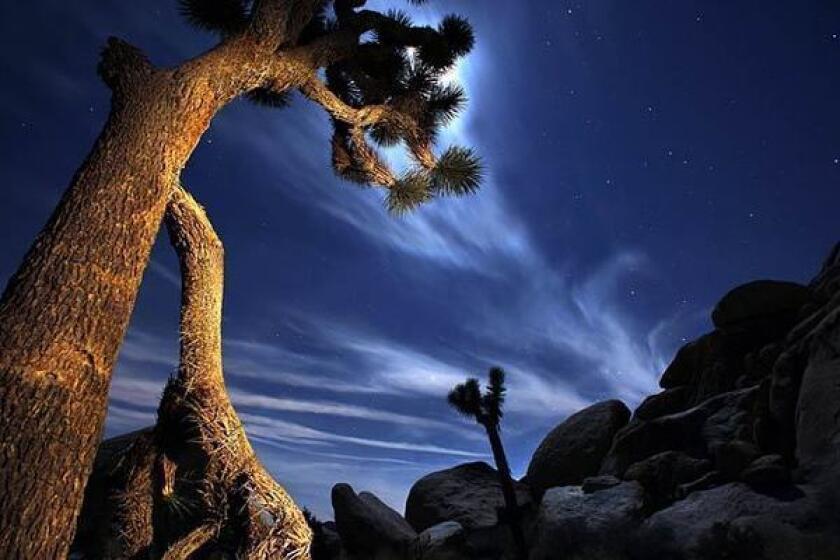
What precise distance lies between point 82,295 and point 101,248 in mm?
323

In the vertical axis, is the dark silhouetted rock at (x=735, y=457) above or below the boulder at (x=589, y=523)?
above

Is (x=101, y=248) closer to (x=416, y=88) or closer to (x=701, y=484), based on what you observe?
(x=416, y=88)

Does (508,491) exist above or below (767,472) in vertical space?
above

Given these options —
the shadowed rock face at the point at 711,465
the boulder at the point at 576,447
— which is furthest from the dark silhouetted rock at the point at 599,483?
the boulder at the point at 576,447

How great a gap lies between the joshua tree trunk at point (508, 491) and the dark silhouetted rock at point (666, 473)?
15.8ft

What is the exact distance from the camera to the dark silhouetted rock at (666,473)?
8882 millimetres

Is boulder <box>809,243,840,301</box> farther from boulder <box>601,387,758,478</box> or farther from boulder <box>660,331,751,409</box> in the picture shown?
boulder <box>601,387,758,478</box>

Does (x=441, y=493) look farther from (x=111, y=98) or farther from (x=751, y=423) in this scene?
(x=111, y=98)

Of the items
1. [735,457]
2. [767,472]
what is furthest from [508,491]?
[767,472]

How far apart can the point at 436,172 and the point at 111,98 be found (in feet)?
12.8

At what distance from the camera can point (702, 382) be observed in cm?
1275

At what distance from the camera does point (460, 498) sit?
51.4 feet

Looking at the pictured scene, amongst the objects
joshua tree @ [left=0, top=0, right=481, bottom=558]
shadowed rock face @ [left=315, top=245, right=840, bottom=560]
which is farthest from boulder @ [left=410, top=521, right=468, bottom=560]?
joshua tree @ [left=0, top=0, right=481, bottom=558]

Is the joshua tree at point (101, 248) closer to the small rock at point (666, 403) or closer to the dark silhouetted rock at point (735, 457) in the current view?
the dark silhouetted rock at point (735, 457)
